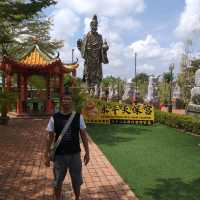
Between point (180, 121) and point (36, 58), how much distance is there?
30.5 feet

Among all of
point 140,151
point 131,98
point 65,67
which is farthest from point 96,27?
point 140,151

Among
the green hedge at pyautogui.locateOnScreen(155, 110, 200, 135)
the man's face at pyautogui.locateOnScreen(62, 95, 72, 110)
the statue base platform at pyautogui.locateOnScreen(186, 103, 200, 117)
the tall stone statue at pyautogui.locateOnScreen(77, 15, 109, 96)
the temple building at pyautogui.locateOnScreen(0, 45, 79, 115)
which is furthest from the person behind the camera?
the tall stone statue at pyautogui.locateOnScreen(77, 15, 109, 96)

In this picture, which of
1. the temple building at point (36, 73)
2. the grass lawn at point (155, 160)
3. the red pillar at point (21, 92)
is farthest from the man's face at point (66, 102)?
the red pillar at point (21, 92)

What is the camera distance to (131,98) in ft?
81.5

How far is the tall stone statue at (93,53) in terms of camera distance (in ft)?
70.7

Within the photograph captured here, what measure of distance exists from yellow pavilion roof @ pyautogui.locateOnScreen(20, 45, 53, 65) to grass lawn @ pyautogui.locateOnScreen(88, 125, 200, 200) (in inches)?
266

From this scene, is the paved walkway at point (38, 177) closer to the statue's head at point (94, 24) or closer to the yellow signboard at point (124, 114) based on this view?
the yellow signboard at point (124, 114)

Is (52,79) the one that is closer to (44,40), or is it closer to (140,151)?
(44,40)

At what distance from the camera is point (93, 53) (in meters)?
21.9

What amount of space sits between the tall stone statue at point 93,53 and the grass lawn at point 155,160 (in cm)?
942

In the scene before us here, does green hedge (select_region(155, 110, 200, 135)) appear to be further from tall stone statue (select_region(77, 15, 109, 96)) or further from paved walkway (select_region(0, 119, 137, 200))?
tall stone statue (select_region(77, 15, 109, 96))

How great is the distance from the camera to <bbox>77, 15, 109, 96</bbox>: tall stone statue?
21.6 m

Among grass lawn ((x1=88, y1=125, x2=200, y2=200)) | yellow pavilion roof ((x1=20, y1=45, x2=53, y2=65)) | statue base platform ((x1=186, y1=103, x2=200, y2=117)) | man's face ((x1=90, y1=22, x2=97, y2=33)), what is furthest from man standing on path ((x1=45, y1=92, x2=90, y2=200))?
man's face ((x1=90, y1=22, x2=97, y2=33))

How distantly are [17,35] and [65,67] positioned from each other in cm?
807
